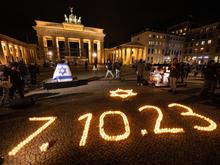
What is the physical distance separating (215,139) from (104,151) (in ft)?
10.5

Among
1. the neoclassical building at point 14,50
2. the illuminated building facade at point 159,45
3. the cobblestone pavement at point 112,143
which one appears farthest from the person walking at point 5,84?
the illuminated building facade at point 159,45

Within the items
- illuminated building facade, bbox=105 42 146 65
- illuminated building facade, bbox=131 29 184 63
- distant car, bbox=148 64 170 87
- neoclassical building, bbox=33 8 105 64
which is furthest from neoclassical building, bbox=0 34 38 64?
illuminated building facade, bbox=131 29 184 63

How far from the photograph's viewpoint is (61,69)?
10.1 meters

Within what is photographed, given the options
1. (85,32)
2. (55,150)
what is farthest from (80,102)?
(85,32)

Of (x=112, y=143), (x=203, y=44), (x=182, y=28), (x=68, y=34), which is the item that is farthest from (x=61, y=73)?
(x=182, y=28)

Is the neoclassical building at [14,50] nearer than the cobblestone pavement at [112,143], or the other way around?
the cobblestone pavement at [112,143]

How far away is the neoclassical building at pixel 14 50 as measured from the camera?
3007 cm

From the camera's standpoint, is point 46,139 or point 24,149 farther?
point 46,139

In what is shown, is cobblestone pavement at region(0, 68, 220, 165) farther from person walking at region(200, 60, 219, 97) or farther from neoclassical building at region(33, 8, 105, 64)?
neoclassical building at region(33, 8, 105, 64)

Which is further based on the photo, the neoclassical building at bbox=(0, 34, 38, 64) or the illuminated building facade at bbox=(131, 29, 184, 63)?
the illuminated building facade at bbox=(131, 29, 184, 63)

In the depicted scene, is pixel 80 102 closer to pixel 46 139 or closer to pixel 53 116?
pixel 53 116

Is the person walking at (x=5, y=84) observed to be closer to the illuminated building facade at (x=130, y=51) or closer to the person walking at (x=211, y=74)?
the person walking at (x=211, y=74)

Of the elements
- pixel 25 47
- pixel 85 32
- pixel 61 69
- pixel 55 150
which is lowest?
pixel 55 150

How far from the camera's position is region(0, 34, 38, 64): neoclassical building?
30066 millimetres
